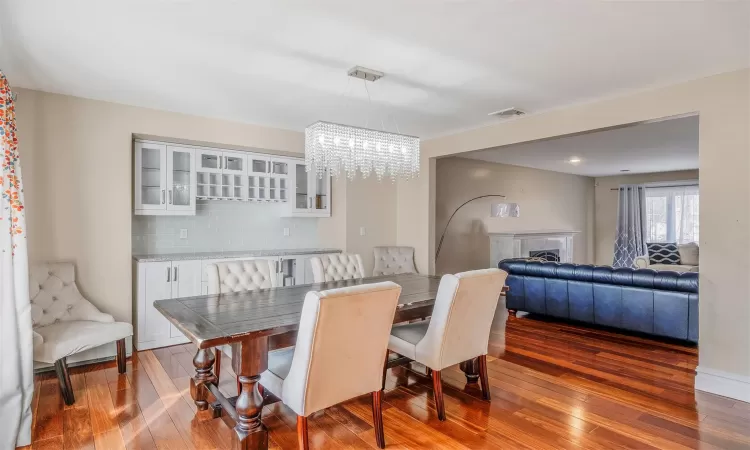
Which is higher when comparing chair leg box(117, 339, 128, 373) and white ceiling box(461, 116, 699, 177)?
white ceiling box(461, 116, 699, 177)

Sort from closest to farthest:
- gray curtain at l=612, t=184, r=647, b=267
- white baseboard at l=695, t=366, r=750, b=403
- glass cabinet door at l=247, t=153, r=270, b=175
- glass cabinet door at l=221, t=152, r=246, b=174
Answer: white baseboard at l=695, t=366, r=750, b=403
glass cabinet door at l=221, t=152, r=246, b=174
glass cabinet door at l=247, t=153, r=270, b=175
gray curtain at l=612, t=184, r=647, b=267

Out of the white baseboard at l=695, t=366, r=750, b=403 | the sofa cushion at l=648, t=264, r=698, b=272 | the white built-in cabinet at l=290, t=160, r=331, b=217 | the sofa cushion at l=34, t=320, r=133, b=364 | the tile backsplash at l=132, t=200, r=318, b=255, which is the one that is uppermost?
the white built-in cabinet at l=290, t=160, r=331, b=217

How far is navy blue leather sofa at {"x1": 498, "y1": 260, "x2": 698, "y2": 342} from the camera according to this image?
401 centimetres

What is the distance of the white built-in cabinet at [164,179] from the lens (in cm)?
405

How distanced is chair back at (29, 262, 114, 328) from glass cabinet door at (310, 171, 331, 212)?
8.30 feet

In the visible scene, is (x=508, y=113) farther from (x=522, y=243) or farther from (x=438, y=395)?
(x=522, y=243)

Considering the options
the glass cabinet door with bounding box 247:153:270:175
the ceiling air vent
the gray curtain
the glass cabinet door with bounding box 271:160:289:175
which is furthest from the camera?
the gray curtain

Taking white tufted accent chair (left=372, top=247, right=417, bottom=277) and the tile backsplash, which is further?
white tufted accent chair (left=372, top=247, right=417, bottom=277)

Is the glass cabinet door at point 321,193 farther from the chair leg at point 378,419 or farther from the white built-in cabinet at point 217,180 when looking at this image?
the chair leg at point 378,419

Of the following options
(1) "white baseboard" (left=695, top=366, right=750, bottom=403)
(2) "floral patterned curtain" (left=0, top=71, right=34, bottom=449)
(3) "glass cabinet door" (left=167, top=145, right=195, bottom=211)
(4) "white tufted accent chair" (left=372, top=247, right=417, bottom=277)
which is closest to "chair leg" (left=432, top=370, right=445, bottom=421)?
(1) "white baseboard" (left=695, top=366, right=750, bottom=403)

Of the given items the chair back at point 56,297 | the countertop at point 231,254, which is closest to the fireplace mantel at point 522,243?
the countertop at point 231,254

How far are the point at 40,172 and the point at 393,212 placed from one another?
12.8 feet

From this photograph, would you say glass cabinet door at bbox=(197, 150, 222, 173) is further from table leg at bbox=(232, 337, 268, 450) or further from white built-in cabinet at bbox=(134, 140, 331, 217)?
table leg at bbox=(232, 337, 268, 450)

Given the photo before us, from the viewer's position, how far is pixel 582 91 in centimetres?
345
